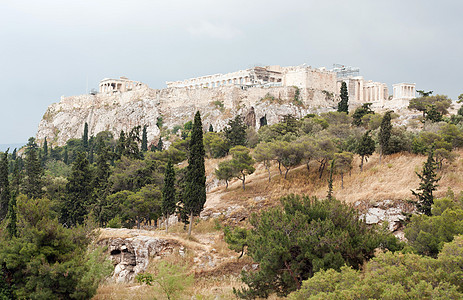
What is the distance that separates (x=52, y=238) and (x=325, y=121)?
33.4 meters

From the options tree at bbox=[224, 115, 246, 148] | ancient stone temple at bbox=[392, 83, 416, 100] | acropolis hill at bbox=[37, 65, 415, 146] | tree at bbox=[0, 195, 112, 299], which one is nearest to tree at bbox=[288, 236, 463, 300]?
tree at bbox=[0, 195, 112, 299]

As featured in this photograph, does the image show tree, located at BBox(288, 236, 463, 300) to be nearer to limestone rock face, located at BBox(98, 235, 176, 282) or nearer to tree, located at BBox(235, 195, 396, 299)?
tree, located at BBox(235, 195, 396, 299)

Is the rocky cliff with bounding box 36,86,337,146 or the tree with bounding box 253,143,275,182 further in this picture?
the rocky cliff with bounding box 36,86,337,146

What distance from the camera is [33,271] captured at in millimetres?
12227

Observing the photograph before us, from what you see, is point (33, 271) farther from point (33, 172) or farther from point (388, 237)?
point (33, 172)

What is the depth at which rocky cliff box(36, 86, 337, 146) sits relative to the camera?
62.1 meters

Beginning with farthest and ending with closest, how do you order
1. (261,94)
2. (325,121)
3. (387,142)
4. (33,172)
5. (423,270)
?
(261,94) → (325,121) → (33,172) → (387,142) → (423,270)

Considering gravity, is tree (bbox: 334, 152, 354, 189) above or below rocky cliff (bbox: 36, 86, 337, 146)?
below

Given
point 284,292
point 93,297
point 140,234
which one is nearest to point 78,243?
point 93,297

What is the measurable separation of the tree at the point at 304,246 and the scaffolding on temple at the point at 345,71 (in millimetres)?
60964

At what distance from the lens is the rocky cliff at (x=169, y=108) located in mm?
62125

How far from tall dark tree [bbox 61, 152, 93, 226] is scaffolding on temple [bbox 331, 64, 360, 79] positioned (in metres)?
49.6

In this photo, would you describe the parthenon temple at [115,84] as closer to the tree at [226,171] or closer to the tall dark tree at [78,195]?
the tall dark tree at [78,195]

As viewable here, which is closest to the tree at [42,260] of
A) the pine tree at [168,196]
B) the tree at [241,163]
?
the pine tree at [168,196]
